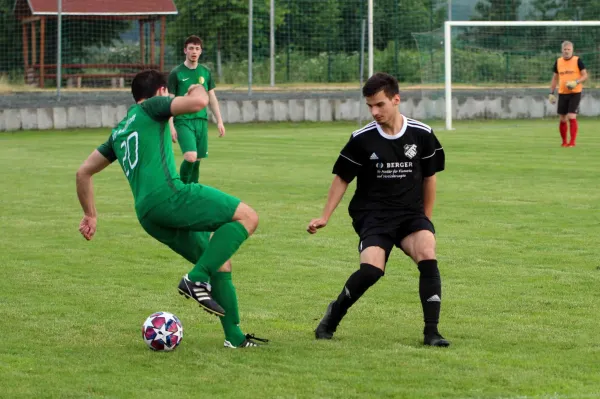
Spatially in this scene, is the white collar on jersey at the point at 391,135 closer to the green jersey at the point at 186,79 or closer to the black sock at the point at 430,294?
the black sock at the point at 430,294

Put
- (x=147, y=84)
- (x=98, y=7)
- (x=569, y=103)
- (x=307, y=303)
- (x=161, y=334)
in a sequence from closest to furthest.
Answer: (x=161, y=334) → (x=147, y=84) → (x=307, y=303) → (x=569, y=103) → (x=98, y=7)

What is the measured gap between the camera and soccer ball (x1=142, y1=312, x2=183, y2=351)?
6.29 metres

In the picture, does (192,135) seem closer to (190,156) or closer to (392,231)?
(190,156)

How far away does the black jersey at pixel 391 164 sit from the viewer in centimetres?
669

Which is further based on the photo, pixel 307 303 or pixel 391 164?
pixel 307 303

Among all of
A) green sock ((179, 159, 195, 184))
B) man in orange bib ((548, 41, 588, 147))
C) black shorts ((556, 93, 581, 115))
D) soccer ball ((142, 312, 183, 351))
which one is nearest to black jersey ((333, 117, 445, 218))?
soccer ball ((142, 312, 183, 351))

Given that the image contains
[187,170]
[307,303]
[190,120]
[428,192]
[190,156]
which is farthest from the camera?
[190,120]

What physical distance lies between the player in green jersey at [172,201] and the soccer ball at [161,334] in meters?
0.28

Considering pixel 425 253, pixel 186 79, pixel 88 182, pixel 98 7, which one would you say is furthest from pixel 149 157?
pixel 98 7

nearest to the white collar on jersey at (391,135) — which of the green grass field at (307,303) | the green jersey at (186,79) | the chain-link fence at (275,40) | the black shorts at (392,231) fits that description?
the black shorts at (392,231)

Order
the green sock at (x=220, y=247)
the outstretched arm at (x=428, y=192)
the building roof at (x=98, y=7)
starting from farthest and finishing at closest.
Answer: the building roof at (x=98, y=7) → the outstretched arm at (x=428, y=192) → the green sock at (x=220, y=247)

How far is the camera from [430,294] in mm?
6434

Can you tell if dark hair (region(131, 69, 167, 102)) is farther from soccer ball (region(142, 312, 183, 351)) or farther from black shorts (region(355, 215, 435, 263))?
black shorts (region(355, 215, 435, 263))

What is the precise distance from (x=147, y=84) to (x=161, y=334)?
4.62 feet
